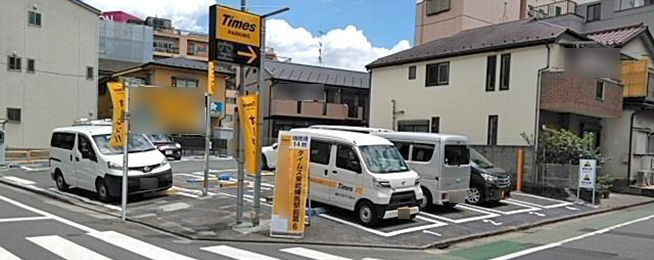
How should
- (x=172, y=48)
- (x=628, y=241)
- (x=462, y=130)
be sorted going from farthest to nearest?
(x=172, y=48) → (x=462, y=130) → (x=628, y=241)

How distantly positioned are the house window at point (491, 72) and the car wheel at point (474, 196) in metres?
6.87

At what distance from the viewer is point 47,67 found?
29312 mm

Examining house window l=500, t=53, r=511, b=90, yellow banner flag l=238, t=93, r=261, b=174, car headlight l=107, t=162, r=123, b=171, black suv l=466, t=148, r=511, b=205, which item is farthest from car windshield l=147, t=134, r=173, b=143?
yellow banner flag l=238, t=93, r=261, b=174

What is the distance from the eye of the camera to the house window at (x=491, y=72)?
2012 cm

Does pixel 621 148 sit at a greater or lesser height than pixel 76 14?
lesser

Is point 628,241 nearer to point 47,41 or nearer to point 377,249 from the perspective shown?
point 377,249

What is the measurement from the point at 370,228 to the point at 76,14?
1074 inches

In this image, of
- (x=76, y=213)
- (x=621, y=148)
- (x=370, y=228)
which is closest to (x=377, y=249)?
(x=370, y=228)

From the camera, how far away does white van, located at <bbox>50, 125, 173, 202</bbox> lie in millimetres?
12625

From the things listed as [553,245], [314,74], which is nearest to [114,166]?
[553,245]

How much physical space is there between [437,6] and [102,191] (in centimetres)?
2387

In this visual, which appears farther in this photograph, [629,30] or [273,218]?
[629,30]

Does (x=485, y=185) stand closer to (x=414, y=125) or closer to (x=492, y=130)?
(x=492, y=130)

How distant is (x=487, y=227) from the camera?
11.8 m
